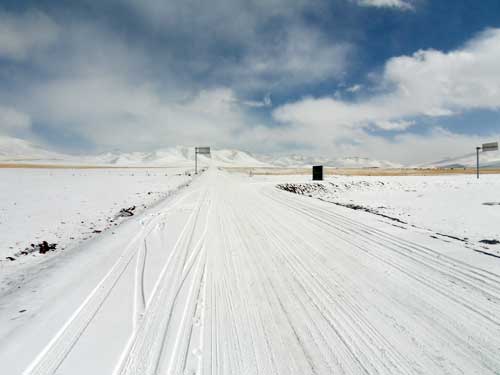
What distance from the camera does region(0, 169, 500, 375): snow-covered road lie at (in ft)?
7.77

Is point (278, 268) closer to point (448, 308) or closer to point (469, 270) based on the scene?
point (448, 308)

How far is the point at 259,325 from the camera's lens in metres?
2.90

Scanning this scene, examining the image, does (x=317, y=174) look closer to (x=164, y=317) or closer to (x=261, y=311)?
(x=261, y=311)

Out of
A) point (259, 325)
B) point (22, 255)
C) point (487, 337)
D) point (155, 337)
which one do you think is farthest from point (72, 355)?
point (22, 255)

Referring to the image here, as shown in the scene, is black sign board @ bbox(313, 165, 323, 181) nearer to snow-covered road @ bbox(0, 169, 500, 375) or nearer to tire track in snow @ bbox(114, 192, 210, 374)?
snow-covered road @ bbox(0, 169, 500, 375)

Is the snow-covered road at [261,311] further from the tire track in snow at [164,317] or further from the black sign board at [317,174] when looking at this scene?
the black sign board at [317,174]

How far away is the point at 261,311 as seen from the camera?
3.18 m

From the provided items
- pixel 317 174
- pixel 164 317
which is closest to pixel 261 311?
pixel 164 317

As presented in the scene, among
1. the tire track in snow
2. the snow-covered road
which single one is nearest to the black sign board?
the snow-covered road

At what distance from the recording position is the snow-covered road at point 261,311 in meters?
2.37

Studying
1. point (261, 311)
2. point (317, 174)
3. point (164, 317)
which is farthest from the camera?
point (317, 174)

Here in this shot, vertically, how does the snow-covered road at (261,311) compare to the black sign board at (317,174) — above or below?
below

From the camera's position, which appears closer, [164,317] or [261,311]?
[164,317]

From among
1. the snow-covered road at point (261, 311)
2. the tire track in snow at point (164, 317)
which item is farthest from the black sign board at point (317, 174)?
the tire track in snow at point (164, 317)
